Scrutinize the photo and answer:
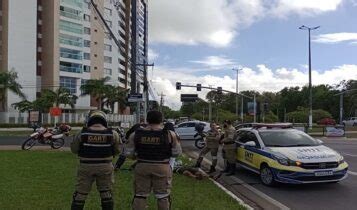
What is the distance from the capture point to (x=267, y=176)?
1263 centimetres

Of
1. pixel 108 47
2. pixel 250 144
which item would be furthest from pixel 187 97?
pixel 108 47

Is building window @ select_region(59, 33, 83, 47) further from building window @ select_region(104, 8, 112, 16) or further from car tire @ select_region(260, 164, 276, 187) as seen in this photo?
car tire @ select_region(260, 164, 276, 187)

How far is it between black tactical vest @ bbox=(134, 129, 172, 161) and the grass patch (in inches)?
81.5

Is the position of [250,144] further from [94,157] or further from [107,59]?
[107,59]

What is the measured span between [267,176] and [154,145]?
651 centimetres

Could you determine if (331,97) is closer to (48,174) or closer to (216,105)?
(216,105)

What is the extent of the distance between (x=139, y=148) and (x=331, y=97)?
121931 mm

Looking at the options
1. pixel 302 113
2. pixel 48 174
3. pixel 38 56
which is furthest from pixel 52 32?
pixel 48 174

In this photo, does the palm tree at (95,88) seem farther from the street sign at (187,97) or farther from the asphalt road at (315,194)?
the asphalt road at (315,194)

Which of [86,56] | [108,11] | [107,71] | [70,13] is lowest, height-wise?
[107,71]

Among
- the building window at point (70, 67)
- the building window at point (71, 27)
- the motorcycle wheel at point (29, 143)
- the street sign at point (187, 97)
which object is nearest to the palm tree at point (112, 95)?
the building window at point (70, 67)

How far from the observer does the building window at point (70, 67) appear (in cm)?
9656

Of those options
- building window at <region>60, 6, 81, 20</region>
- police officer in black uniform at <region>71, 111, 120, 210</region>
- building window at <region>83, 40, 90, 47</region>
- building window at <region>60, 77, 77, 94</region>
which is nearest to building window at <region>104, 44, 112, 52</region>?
building window at <region>83, 40, 90, 47</region>

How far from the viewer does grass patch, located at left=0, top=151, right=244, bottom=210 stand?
8719mm
